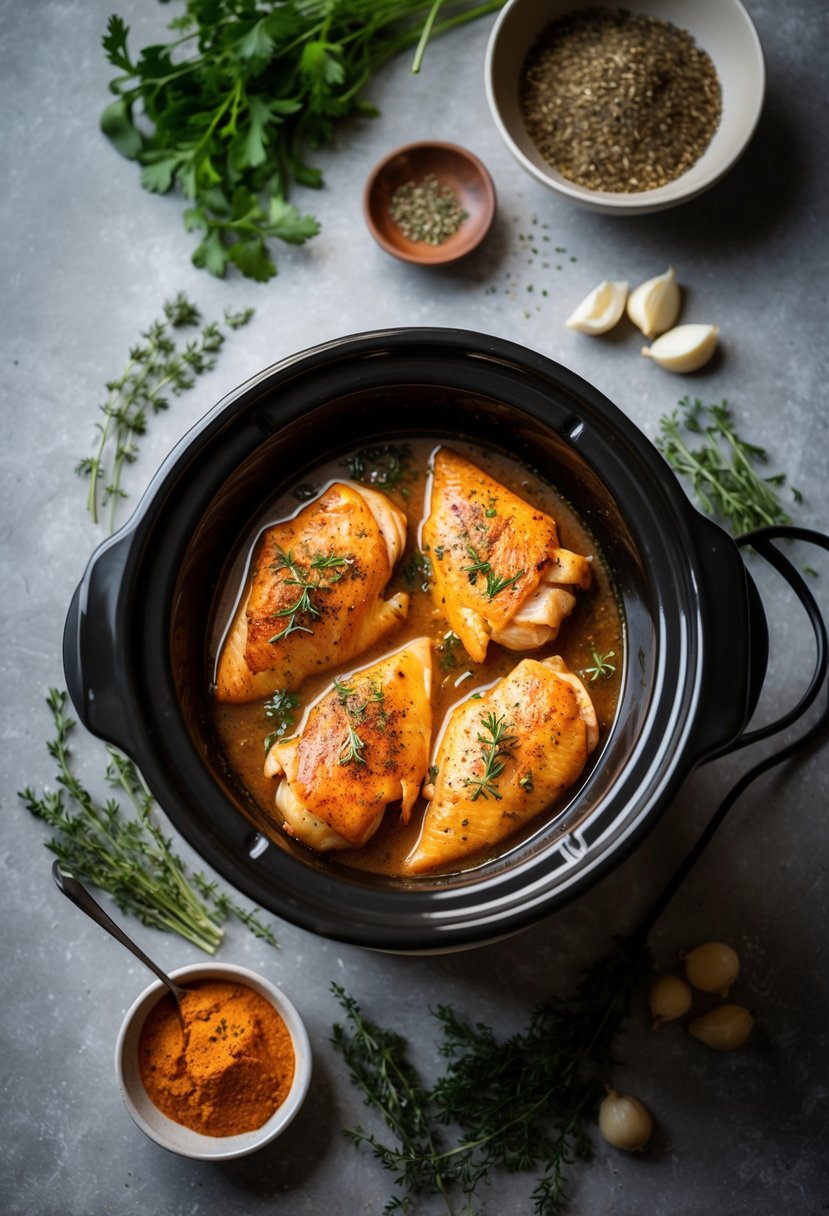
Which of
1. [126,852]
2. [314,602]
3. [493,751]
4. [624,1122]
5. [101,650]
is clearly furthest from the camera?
[126,852]

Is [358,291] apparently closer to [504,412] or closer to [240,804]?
[504,412]

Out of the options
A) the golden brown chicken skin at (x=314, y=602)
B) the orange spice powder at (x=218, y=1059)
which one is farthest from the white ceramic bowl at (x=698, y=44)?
the orange spice powder at (x=218, y=1059)

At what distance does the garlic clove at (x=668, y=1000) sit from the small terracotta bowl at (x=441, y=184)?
72.4 inches

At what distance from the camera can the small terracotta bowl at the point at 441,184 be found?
2545mm

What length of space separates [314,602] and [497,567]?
403 millimetres

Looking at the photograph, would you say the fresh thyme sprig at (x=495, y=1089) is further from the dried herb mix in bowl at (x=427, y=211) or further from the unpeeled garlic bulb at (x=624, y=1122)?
the dried herb mix in bowl at (x=427, y=211)

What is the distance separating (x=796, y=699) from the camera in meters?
2.46

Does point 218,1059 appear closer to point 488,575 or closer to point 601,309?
point 488,575

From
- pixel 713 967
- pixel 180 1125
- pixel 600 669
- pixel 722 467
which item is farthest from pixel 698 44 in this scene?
pixel 180 1125

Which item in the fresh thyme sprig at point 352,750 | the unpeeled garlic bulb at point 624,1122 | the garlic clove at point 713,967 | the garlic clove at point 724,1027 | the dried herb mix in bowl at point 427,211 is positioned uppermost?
the dried herb mix in bowl at point 427,211

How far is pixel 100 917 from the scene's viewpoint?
2.27 metres

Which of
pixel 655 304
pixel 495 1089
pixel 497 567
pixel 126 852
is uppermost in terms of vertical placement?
pixel 655 304

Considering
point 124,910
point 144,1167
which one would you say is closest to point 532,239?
point 124,910

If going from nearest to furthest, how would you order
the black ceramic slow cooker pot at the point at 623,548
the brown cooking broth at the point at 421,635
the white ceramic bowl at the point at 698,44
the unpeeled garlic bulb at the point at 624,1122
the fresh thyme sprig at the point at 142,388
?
the black ceramic slow cooker pot at the point at 623,548
the brown cooking broth at the point at 421,635
the unpeeled garlic bulb at the point at 624,1122
the white ceramic bowl at the point at 698,44
the fresh thyme sprig at the point at 142,388
